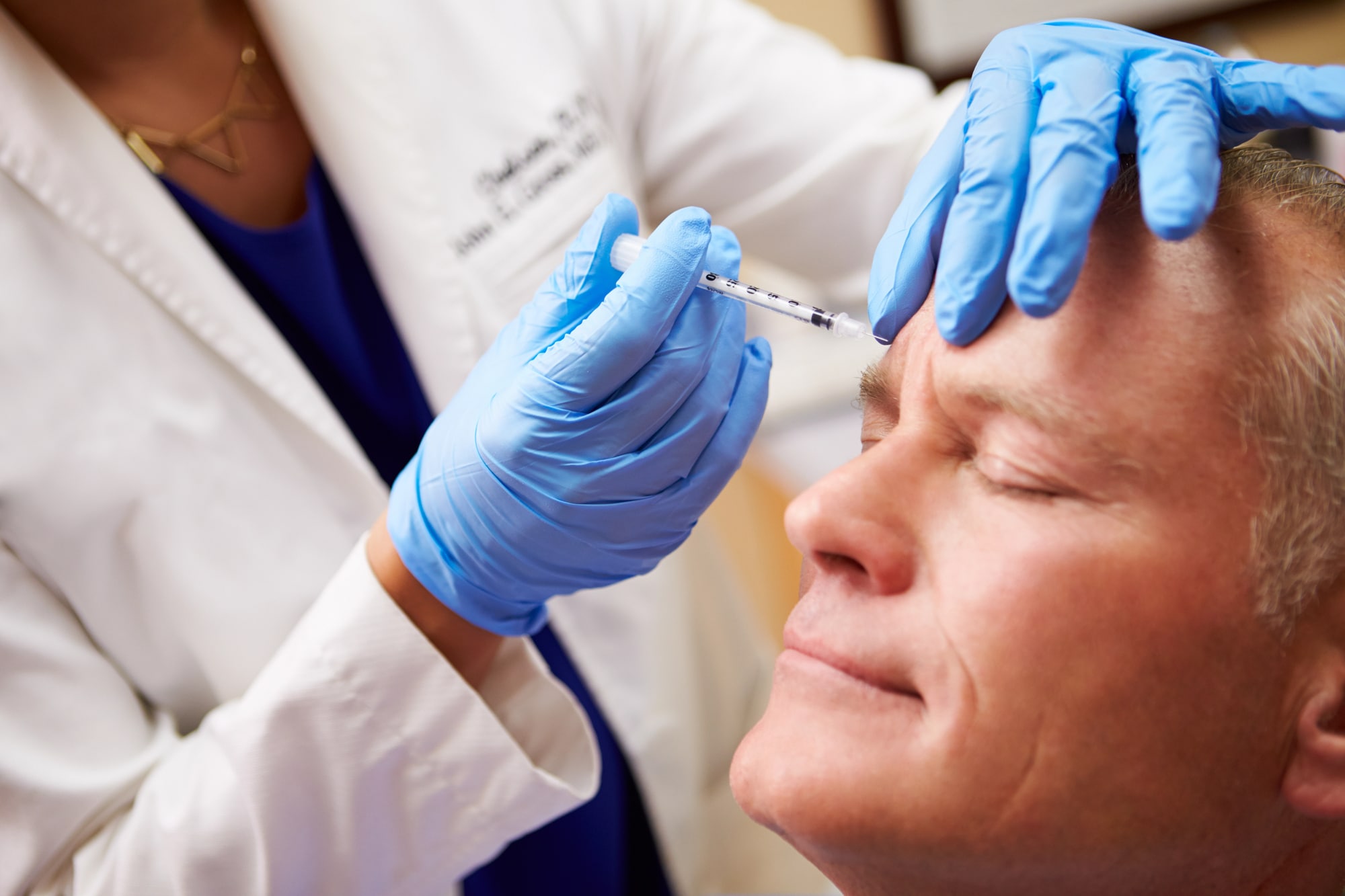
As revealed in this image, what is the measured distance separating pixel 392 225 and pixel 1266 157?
0.89 metres

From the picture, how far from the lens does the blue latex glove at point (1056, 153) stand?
652 mm

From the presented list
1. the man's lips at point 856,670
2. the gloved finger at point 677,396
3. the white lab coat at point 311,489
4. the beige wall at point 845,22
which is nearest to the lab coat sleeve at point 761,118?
the white lab coat at point 311,489

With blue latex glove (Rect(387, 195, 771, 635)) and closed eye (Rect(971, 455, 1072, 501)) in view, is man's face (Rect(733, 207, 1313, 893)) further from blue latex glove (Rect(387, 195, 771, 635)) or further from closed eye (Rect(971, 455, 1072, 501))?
blue latex glove (Rect(387, 195, 771, 635))

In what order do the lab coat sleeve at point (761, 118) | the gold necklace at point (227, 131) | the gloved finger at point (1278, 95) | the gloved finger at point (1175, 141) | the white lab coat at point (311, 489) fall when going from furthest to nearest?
1. the lab coat sleeve at point (761, 118)
2. the gold necklace at point (227, 131)
3. the white lab coat at point (311, 489)
4. the gloved finger at point (1278, 95)
5. the gloved finger at point (1175, 141)

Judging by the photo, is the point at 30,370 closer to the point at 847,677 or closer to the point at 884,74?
the point at 847,677

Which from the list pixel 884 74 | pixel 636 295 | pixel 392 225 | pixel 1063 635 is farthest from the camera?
pixel 884 74

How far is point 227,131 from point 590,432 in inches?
A: 26.1

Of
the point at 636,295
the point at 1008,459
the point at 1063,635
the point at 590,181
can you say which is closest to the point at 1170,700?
the point at 1063,635

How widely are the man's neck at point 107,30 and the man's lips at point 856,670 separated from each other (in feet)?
3.09

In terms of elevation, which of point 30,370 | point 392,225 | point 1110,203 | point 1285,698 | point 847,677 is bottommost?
point 1285,698

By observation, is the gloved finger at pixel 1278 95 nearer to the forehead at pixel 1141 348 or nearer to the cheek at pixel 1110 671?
the forehead at pixel 1141 348

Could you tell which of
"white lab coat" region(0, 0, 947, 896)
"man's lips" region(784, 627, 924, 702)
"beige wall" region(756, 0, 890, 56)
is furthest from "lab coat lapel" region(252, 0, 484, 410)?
"beige wall" region(756, 0, 890, 56)

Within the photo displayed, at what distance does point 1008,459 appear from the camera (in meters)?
0.72

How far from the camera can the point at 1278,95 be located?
74 cm
